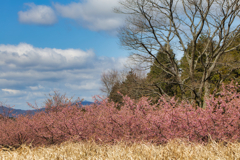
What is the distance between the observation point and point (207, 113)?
18.4ft

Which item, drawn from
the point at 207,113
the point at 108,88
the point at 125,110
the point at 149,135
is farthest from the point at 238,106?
the point at 108,88

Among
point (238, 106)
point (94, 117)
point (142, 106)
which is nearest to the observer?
point (238, 106)

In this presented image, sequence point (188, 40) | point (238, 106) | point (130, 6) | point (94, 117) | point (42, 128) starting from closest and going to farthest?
point (238, 106), point (94, 117), point (42, 128), point (130, 6), point (188, 40)

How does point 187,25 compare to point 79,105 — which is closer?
point 79,105

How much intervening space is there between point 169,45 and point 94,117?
9.19 meters

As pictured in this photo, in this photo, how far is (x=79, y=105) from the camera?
363 inches

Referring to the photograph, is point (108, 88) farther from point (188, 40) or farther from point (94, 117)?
point (94, 117)

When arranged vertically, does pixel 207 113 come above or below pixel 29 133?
above

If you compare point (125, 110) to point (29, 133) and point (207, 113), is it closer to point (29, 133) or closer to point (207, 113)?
point (207, 113)

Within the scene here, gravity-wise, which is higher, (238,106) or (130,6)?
(130,6)

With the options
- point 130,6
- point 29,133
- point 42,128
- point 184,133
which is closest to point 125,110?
point 184,133

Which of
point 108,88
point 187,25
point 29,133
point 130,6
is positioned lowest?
point 29,133

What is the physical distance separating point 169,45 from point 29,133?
1018cm

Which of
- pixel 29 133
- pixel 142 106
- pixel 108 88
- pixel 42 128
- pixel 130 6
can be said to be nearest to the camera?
pixel 142 106
